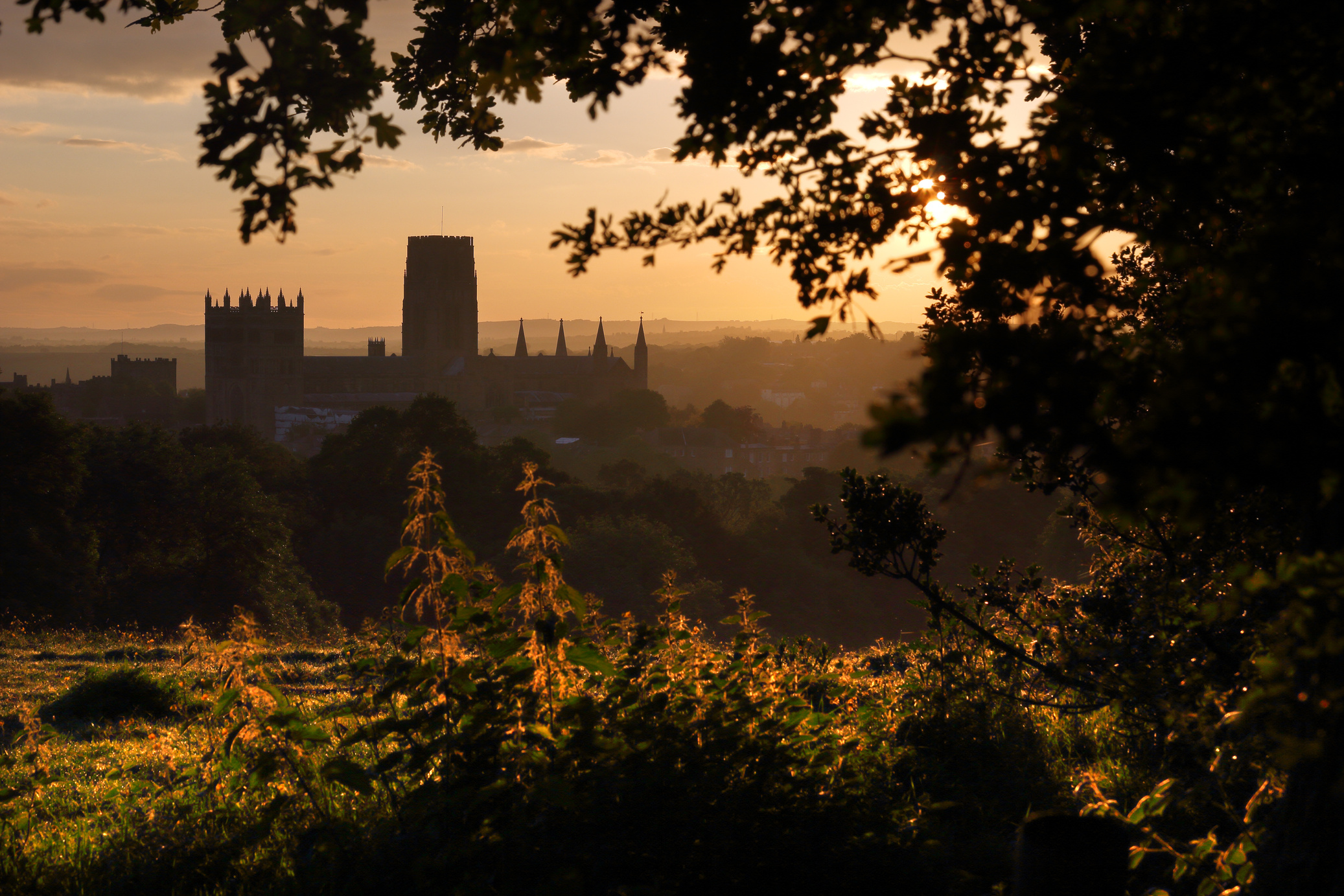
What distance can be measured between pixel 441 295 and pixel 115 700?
137 metres

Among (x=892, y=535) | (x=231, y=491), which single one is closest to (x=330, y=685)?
(x=892, y=535)

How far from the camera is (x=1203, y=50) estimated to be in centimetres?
253

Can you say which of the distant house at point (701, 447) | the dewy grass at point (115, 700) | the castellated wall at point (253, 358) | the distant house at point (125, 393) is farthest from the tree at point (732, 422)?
the dewy grass at point (115, 700)

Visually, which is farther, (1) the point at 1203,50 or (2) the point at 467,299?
(2) the point at 467,299

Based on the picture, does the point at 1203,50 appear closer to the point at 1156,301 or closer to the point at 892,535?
the point at 1156,301

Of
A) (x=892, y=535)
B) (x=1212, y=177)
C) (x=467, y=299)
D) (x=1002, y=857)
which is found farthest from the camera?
(x=467, y=299)

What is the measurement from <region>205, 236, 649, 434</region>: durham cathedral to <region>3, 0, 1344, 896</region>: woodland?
12725 cm

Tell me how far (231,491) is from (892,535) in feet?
123

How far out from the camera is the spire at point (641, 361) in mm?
161125

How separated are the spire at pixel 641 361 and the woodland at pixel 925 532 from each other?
506ft

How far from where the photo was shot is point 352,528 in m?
45.9

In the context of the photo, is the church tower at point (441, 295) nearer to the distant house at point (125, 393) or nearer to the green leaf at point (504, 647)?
the distant house at point (125, 393)

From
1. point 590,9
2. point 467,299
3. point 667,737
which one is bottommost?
point 667,737

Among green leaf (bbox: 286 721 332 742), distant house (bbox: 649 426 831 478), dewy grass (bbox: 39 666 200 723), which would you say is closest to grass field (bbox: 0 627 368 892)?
dewy grass (bbox: 39 666 200 723)
